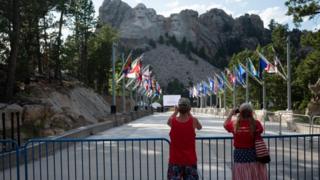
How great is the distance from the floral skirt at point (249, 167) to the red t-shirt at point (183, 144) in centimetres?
66

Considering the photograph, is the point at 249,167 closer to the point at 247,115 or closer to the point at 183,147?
the point at 247,115

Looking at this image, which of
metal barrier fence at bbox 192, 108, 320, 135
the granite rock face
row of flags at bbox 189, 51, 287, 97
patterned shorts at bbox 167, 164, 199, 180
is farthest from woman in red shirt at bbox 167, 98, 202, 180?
the granite rock face

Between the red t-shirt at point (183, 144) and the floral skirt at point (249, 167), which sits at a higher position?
the red t-shirt at point (183, 144)

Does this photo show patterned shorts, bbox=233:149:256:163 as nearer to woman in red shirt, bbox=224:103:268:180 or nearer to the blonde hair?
woman in red shirt, bbox=224:103:268:180

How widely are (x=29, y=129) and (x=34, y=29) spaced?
65.9ft

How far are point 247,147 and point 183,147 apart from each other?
2.95ft

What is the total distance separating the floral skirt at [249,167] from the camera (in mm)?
7449

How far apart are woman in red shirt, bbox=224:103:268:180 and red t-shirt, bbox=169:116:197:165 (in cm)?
64

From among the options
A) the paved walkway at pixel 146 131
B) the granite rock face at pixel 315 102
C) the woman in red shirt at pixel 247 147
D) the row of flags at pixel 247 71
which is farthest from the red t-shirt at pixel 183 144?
the granite rock face at pixel 315 102

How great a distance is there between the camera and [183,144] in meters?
7.41

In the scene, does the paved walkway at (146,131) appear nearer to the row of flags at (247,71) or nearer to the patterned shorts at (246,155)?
the row of flags at (247,71)

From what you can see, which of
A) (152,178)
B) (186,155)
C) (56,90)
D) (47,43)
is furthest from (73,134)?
(47,43)

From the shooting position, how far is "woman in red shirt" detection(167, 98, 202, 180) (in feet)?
24.1

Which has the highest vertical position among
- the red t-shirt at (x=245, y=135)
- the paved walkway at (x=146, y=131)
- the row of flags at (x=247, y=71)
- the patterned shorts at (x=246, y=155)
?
the row of flags at (x=247, y=71)
